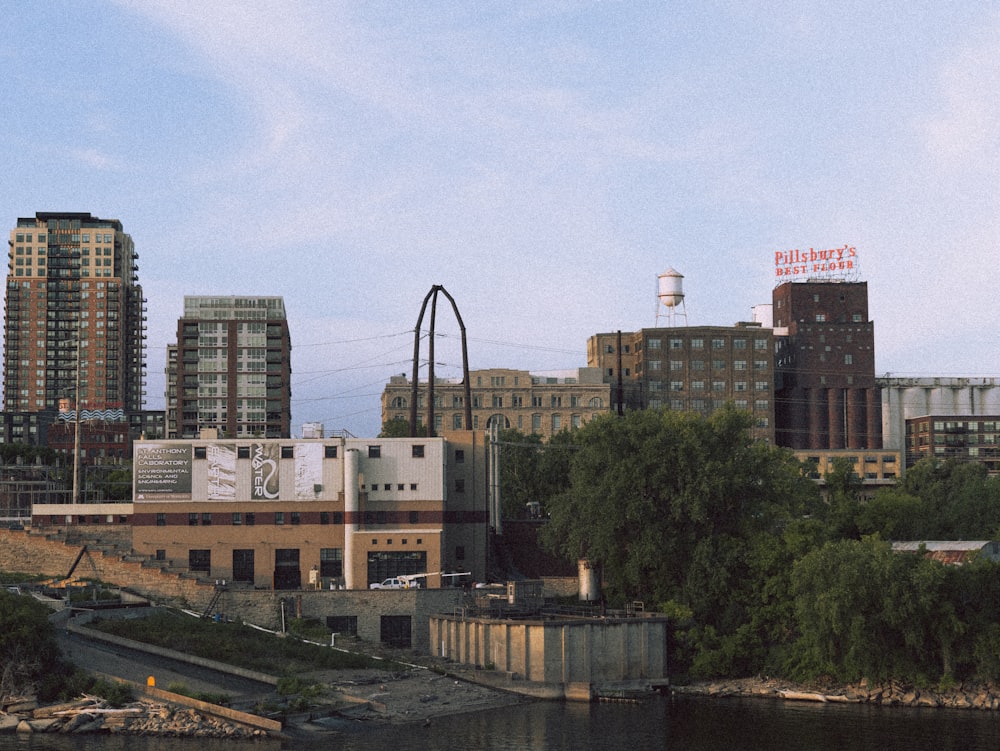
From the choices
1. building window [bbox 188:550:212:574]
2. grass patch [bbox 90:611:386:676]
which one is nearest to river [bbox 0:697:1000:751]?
grass patch [bbox 90:611:386:676]

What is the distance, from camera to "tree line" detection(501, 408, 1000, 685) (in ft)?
269

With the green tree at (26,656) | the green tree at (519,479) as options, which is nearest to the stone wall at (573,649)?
the green tree at (26,656)

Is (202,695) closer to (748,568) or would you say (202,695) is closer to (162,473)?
(162,473)

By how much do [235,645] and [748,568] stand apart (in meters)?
37.7

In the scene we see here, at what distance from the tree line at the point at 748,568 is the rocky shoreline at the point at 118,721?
120 feet

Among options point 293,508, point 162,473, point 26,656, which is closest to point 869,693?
point 293,508

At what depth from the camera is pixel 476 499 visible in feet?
375

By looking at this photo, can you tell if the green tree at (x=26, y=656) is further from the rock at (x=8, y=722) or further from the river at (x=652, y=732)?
the river at (x=652, y=732)

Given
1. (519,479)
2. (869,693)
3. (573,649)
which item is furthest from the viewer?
(519,479)

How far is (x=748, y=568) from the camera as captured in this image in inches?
3787

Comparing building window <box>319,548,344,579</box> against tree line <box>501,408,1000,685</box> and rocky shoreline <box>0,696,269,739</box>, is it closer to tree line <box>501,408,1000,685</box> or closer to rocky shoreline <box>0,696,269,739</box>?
tree line <box>501,408,1000,685</box>

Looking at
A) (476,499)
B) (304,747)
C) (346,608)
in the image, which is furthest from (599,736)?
(476,499)

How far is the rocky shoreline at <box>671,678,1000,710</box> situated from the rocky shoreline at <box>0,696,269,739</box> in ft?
112

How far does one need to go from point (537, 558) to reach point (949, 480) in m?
69.1
